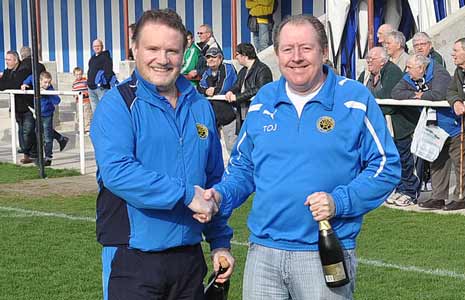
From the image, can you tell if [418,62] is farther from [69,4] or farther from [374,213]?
[69,4]

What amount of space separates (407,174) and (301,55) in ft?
25.1

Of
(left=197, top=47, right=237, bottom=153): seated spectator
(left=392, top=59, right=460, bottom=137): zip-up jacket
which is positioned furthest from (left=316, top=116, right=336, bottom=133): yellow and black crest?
(left=197, top=47, right=237, bottom=153): seated spectator

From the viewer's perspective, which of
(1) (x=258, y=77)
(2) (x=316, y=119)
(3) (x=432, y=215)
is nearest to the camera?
(2) (x=316, y=119)

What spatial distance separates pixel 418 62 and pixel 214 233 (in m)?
7.13

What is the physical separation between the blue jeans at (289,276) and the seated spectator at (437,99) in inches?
281

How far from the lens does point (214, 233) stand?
457 cm

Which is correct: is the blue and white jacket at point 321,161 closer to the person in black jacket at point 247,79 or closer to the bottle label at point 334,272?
the bottle label at point 334,272

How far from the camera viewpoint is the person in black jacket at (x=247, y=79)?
44.9 feet

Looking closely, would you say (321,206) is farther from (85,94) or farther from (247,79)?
(85,94)

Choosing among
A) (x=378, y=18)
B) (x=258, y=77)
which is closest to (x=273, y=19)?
(x=378, y=18)

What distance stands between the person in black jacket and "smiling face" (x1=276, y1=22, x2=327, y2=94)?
30.6 feet

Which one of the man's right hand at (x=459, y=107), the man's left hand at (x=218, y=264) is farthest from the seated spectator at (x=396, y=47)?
the man's left hand at (x=218, y=264)

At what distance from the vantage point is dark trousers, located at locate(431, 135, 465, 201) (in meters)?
11.2

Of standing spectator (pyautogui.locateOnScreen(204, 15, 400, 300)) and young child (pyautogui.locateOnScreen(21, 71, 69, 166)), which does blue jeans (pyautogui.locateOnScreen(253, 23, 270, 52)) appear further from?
standing spectator (pyautogui.locateOnScreen(204, 15, 400, 300))
